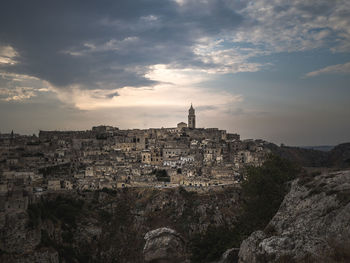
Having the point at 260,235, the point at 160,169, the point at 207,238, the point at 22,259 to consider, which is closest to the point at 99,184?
the point at 160,169

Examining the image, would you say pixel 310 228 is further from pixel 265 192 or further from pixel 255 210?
pixel 265 192

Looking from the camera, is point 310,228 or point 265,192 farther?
point 265,192

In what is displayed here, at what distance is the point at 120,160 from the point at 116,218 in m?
19.8

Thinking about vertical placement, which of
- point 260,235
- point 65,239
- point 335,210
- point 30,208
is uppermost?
point 335,210

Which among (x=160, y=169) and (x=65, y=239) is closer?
(x=65, y=239)

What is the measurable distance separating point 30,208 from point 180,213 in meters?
18.7

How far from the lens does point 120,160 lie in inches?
2454

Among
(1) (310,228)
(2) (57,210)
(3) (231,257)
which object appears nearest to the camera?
(1) (310,228)

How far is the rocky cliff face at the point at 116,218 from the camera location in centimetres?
3488

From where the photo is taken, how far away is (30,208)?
3216 cm

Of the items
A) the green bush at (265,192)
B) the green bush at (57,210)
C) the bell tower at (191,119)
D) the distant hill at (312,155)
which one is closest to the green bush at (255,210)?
the green bush at (265,192)

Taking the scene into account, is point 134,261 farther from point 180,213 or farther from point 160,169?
point 160,169

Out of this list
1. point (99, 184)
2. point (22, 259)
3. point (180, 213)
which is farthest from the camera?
point (99, 184)

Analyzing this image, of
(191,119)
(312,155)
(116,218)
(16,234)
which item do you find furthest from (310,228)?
(312,155)
